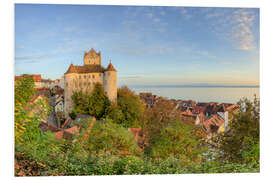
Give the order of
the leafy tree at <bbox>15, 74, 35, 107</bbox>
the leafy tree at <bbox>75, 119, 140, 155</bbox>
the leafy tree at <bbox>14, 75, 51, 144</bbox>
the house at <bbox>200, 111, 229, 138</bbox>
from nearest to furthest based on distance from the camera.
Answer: the leafy tree at <bbox>14, 75, 51, 144</bbox>
the leafy tree at <bbox>15, 74, 35, 107</bbox>
the leafy tree at <bbox>75, 119, 140, 155</bbox>
the house at <bbox>200, 111, 229, 138</bbox>

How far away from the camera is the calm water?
10.0 feet

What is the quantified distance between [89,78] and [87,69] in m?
0.17

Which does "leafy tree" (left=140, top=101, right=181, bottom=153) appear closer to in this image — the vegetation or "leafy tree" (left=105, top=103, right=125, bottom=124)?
the vegetation

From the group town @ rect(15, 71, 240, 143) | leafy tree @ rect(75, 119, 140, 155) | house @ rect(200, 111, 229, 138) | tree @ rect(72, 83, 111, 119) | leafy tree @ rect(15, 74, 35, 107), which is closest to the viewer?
leafy tree @ rect(15, 74, 35, 107)

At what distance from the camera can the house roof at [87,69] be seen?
2992 millimetres

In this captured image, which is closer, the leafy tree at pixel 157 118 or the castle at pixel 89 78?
the castle at pixel 89 78

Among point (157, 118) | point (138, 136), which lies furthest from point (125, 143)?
point (157, 118)

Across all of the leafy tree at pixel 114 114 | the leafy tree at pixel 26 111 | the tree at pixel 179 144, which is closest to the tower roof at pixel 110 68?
the leafy tree at pixel 114 114

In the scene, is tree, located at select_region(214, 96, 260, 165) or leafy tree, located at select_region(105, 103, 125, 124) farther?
leafy tree, located at select_region(105, 103, 125, 124)

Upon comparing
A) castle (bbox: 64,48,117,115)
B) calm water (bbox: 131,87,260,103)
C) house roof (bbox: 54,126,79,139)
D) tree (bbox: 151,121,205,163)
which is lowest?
tree (bbox: 151,121,205,163)

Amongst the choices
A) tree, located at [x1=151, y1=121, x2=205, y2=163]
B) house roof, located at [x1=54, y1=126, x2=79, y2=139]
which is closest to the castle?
house roof, located at [x1=54, y1=126, x2=79, y2=139]

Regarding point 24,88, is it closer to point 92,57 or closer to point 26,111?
→ point 26,111

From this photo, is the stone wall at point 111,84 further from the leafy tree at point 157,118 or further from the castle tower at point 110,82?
the leafy tree at point 157,118

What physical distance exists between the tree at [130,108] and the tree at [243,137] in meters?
1.41
